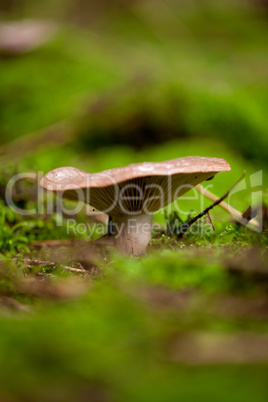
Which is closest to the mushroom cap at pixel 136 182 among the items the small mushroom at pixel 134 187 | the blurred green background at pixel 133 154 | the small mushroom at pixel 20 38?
the small mushroom at pixel 134 187

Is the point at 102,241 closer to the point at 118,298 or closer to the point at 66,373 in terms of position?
the point at 118,298

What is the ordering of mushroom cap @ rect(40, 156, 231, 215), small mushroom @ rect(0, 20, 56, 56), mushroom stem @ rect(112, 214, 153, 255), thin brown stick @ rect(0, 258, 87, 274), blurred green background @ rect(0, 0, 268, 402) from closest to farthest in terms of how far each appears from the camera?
blurred green background @ rect(0, 0, 268, 402) → mushroom cap @ rect(40, 156, 231, 215) → thin brown stick @ rect(0, 258, 87, 274) → mushroom stem @ rect(112, 214, 153, 255) → small mushroom @ rect(0, 20, 56, 56)

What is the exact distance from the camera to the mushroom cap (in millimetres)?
1062

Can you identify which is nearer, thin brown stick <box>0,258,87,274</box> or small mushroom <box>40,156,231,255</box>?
small mushroom <box>40,156,231,255</box>

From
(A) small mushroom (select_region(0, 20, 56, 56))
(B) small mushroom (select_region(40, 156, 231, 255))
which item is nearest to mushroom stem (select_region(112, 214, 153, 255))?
(B) small mushroom (select_region(40, 156, 231, 255))

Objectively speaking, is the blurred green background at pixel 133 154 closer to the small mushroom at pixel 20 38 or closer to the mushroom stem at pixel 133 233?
the small mushroom at pixel 20 38

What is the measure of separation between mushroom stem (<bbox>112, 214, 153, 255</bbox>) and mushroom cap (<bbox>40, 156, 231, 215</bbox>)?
1.2 inches

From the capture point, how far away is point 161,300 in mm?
722

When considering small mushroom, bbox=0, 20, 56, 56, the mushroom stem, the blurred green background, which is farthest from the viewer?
small mushroom, bbox=0, 20, 56, 56

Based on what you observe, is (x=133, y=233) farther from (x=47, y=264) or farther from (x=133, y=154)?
(x=133, y=154)

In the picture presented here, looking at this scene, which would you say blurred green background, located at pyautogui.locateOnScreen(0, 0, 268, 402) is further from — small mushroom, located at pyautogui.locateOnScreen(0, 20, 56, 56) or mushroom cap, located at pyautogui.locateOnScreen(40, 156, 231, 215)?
mushroom cap, located at pyautogui.locateOnScreen(40, 156, 231, 215)

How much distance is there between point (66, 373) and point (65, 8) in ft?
25.9

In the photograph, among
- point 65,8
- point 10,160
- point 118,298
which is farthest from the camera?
point 65,8

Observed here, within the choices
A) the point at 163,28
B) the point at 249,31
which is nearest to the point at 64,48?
the point at 163,28
